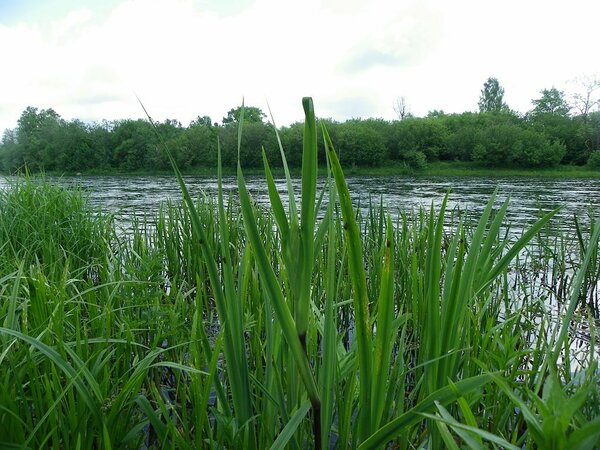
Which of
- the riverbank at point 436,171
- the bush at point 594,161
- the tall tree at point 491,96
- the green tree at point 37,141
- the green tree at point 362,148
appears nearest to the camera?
the riverbank at point 436,171

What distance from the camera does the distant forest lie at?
40625mm

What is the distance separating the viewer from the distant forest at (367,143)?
40625 mm

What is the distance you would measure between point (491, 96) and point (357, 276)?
2900 inches

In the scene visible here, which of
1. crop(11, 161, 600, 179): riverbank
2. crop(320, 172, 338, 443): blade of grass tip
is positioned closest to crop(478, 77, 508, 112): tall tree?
crop(11, 161, 600, 179): riverbank

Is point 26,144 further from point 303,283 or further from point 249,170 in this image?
point 303,283

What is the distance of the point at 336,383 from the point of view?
100 centimetres

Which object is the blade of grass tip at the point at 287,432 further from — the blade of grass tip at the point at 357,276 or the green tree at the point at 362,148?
the green tree at the point at 362,148

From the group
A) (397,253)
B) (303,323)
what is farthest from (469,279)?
(397,253)

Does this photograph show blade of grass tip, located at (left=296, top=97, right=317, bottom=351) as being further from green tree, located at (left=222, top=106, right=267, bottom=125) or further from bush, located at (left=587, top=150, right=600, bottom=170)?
green tree, located at (left=222, top=106, right=267, bottom=125)

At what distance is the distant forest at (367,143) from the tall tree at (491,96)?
1479 centimetres

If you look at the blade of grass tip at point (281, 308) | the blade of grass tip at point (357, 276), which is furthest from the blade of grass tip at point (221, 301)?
the blade of grass tip at point (357, 276)

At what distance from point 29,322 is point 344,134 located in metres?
45.2

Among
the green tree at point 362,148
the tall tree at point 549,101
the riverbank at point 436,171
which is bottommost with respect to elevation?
the riverbank at point 436,171

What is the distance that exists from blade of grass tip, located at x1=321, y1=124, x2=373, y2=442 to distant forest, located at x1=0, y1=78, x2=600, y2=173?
37.6 metres
